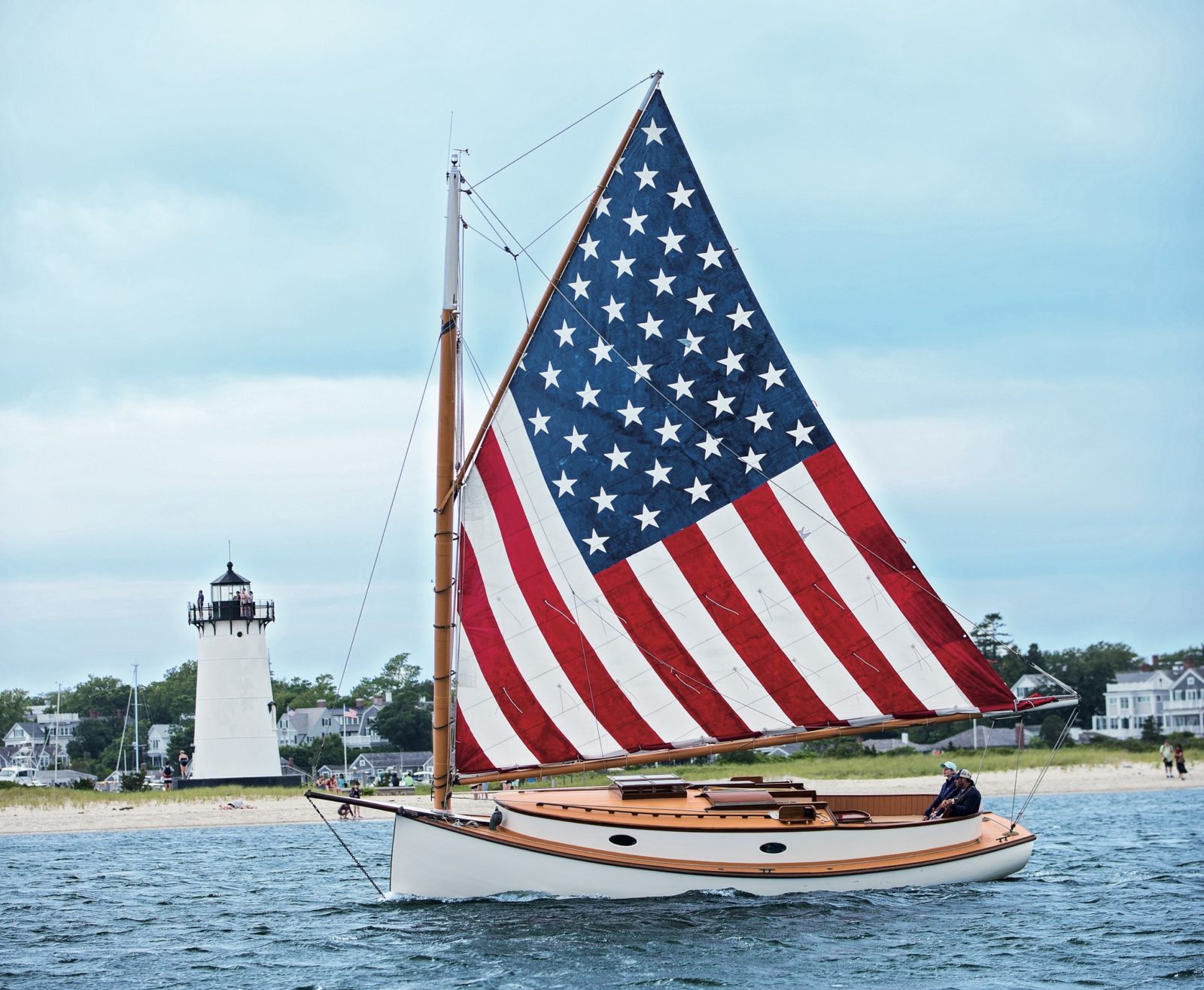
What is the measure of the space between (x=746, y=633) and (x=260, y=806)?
46.8 meters

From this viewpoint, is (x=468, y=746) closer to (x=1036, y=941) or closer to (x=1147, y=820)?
(x=1036, y=941)

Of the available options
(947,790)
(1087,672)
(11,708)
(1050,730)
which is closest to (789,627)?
(947,790)

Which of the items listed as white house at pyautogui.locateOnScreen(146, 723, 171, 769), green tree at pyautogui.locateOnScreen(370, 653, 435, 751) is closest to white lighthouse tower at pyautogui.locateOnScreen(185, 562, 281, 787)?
green tree at pyautogui.locateOnScreen(370, 653, 435, 751)

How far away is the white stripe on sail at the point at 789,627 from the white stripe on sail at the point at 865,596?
0.86 metres

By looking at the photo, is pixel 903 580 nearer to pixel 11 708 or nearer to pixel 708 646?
pixel 708 646

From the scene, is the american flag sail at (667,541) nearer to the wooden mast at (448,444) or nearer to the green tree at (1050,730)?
the wooden mast at (448,444)

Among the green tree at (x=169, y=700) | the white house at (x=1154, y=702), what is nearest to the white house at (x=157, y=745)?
the green tree at (x=169, y=700)

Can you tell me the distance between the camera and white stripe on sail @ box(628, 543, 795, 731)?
989 inches

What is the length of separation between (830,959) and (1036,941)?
13.5ft

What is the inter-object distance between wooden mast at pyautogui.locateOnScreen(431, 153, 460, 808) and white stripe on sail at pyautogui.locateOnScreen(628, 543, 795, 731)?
3.57 metres

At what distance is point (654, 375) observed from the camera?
84.1 ft

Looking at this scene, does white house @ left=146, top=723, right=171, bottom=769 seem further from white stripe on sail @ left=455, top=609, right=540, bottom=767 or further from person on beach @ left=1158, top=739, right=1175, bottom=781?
white stripe on sail @ left=455, top=609, right=540, bottom=767

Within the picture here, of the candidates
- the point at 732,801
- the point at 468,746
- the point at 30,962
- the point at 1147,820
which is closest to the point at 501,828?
the point at 468,746

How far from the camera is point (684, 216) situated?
25.7 meters
